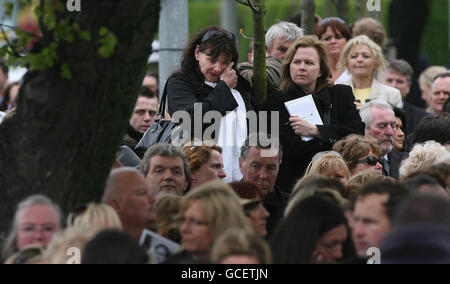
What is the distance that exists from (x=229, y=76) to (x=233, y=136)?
634 mm

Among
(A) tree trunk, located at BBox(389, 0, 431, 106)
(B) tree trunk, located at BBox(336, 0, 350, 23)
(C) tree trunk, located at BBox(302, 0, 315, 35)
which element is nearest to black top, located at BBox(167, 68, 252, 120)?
(C) tree trunk, located at BBox(302, 0, 315, 35)

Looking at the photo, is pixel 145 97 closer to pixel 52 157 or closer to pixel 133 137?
pixel 133 137

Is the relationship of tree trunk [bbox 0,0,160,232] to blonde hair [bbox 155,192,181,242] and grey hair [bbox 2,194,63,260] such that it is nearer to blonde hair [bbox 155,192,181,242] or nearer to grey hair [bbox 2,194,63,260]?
grey hair [bbox 2,194,63,260]

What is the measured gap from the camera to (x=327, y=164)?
9945mm

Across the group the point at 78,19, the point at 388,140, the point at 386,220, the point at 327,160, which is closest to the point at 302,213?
the point at 386,220

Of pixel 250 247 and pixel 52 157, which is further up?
pixel 52 157

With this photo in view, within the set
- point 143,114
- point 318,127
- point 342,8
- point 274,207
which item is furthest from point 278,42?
point 342,8

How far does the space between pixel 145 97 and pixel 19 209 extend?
214 inches

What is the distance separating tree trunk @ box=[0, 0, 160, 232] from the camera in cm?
760

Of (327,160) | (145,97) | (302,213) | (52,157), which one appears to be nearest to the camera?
(302,213)

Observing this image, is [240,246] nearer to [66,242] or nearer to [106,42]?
[66,242]

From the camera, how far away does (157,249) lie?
7.50 meters

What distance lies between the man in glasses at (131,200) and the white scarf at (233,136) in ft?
6.73
